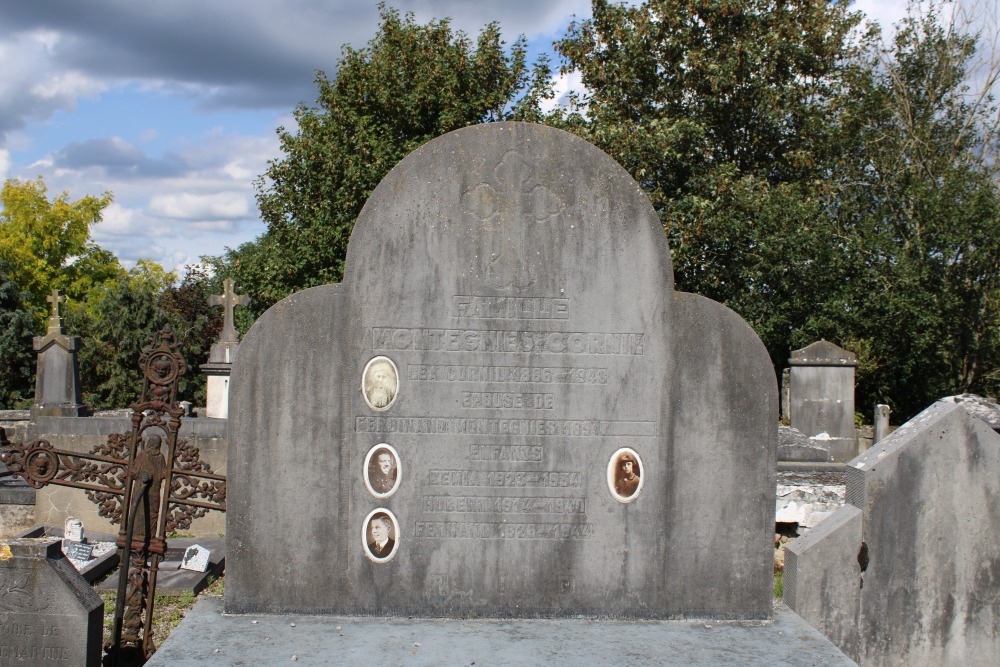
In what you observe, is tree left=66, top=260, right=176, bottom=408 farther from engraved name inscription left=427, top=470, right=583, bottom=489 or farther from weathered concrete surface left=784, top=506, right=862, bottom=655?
weathered concrete surface left=784, top=506, right=862, bottom=655

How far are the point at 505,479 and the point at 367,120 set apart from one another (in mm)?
17417

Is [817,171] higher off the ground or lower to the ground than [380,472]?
higher

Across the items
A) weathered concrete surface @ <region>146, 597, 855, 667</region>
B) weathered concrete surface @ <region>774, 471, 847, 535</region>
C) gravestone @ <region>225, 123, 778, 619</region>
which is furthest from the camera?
weathered concrete surface @ <region>774, 471, 847, 535</region>

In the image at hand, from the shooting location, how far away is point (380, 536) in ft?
14.5

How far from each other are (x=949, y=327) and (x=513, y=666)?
2004 centimetres

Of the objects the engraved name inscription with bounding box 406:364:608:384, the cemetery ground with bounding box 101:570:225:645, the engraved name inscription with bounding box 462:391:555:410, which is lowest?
the cemetery ground with bounding box 101:570:225:645

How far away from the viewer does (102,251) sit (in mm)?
40188

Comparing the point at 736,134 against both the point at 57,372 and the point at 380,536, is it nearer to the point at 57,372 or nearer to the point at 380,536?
the point at 57,372

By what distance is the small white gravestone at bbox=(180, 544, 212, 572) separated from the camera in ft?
30.2

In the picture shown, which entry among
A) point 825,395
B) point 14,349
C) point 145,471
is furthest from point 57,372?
point 14,349

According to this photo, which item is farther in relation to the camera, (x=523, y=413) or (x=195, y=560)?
(x=195, y=560)

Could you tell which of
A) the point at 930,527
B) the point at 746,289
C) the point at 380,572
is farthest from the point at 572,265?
the point at 746,289

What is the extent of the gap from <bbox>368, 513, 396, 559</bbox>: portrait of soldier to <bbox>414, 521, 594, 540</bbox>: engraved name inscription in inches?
5.4

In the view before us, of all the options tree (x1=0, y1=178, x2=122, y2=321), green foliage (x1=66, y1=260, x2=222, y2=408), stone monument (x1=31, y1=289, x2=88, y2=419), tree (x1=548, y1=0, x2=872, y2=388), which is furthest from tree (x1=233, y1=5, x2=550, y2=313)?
tree (x1=0, y1=178, x2=122, y2=321)
